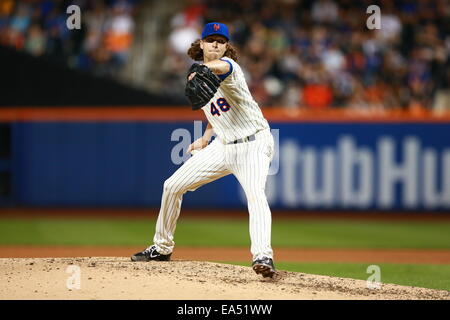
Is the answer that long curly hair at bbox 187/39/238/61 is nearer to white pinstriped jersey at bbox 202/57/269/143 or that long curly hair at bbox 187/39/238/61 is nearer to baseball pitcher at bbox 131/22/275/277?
baseball pitcher at bbox 131/22/275/277

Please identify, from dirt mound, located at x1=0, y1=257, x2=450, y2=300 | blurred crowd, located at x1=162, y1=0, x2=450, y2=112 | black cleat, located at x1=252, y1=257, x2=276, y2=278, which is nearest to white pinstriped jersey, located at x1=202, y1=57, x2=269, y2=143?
black cleat, located at x1=252, y1=257, x2=276, y2=278

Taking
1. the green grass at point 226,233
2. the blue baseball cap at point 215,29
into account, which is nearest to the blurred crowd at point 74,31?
the green grass at point 226,233

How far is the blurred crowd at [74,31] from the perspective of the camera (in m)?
14.3

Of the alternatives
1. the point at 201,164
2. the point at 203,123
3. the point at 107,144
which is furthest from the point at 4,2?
the point at 201,164

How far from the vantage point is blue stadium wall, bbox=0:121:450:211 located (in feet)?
40.2

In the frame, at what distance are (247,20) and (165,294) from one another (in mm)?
10818

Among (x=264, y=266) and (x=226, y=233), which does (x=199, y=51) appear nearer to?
(x=264, y=266)

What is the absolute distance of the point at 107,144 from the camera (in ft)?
41.4

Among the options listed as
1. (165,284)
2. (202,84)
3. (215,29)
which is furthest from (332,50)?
(165,284)

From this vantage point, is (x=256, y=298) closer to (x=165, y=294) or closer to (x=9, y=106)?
(x=165, y=294)

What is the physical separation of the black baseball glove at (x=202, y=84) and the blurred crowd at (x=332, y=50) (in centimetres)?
872

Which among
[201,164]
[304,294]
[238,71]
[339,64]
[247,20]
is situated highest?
[247,20]

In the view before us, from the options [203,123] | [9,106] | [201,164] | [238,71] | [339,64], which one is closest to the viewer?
[238,71]
